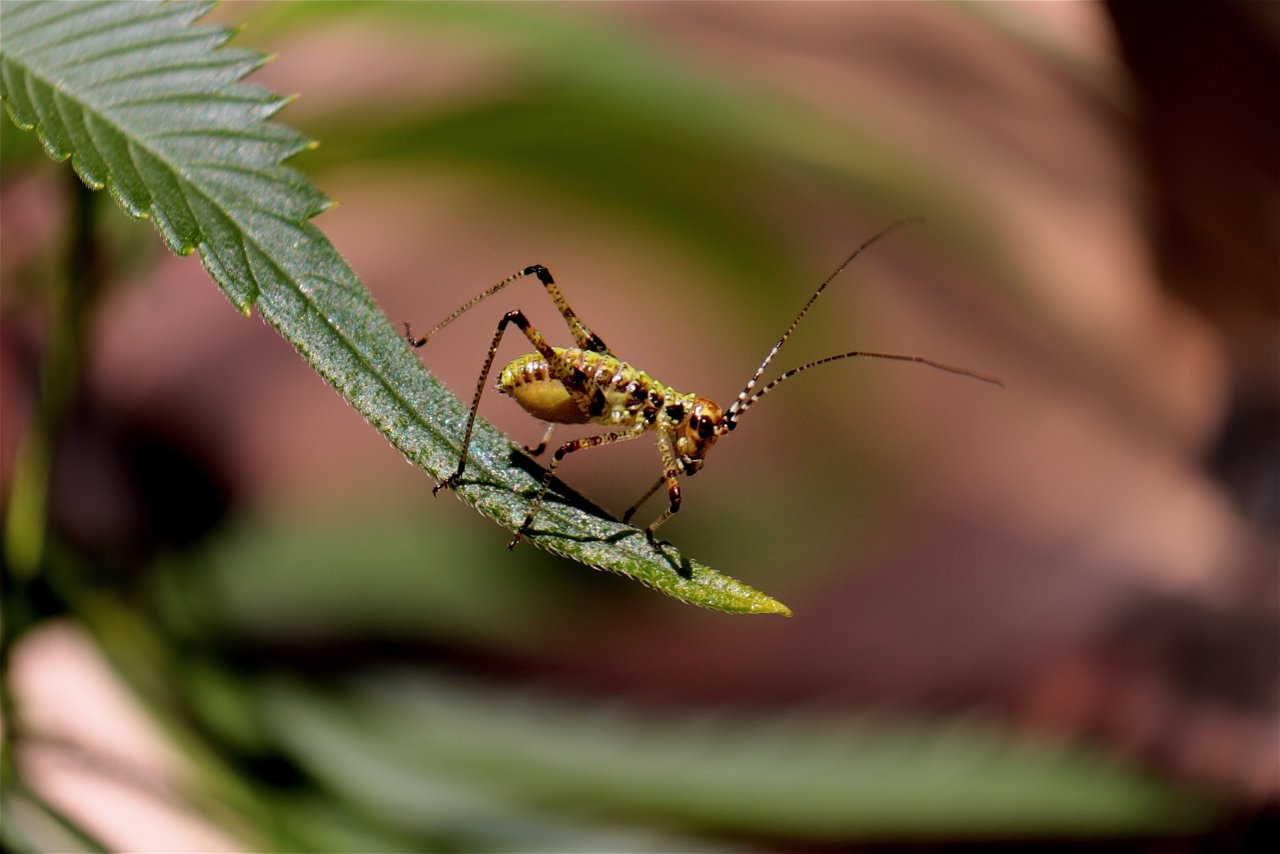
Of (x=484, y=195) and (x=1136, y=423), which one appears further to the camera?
(x=1136, y=423)

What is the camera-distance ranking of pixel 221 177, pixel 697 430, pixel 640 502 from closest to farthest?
pixel 221 177, pixel 640 502, pixel 697 430

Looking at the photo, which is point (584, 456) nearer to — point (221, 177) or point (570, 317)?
point (570, 317)

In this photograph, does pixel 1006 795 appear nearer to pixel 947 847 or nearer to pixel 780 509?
pixel 947 847

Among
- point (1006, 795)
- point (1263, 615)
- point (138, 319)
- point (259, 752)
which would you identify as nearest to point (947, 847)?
point (1006, 795)

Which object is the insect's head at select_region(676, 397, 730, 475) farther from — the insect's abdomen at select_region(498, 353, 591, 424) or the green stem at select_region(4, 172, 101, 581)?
the green stem at select_region(4, 172, 101, 581)

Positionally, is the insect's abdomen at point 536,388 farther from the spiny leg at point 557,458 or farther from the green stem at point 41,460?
Answer: the green stem at point 41,460

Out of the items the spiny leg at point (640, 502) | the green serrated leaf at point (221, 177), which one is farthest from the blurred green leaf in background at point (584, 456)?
the spiny leg at point (640, 502)

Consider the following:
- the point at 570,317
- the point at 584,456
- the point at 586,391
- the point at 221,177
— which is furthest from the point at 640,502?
the point at 584,456
